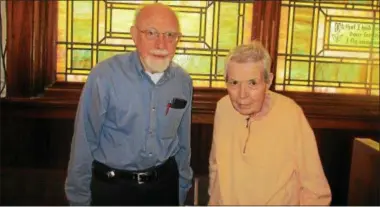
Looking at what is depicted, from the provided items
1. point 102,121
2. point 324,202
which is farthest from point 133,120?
point 324,202

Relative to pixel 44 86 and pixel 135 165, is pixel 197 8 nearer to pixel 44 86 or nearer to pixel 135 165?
pixel 44 86

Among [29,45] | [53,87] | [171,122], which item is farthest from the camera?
[53,87]

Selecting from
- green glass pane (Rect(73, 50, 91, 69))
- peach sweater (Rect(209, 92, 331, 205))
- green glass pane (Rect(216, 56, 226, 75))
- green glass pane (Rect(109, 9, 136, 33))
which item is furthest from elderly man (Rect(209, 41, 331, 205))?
green glass pane (Rect(73, 50, 91, 69))

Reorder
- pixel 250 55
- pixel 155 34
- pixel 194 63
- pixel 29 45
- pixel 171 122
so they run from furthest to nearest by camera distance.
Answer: pixel 194 63 → pixel 29 45 → pixel 171 122 → pixel 155 34 → pixel 250 55

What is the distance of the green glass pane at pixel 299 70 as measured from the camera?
3311 mm

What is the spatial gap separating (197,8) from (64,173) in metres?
1.56

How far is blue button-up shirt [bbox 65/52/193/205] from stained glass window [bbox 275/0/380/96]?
153 cm

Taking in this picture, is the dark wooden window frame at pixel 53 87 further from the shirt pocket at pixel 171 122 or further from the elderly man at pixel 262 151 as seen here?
the elderly man at pixel 262 151

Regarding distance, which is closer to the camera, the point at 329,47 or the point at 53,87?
the point at 53,87

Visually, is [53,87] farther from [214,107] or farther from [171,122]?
[171,122]

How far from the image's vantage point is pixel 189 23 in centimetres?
321

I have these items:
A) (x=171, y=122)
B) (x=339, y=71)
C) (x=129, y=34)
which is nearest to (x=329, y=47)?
(x=339, y=71)

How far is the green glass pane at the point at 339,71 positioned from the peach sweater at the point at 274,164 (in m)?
1.84

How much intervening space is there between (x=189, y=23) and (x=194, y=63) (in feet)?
0.98
